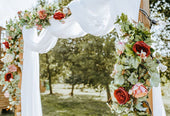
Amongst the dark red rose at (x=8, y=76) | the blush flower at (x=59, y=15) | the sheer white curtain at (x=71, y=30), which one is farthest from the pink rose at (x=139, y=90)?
the dark red rose at (x=8, y=76)

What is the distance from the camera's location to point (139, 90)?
123 centimetres

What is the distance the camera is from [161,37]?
220 inches

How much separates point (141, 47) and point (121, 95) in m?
0.39

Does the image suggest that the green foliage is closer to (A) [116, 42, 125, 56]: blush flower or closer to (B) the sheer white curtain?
(A) [116, 42, 125, 56]: blush flower

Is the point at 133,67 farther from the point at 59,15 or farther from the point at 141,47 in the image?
the point at 59,15

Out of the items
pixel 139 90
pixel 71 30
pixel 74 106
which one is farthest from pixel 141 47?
pixel 74 106

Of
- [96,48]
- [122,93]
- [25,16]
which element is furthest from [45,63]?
[122,93]

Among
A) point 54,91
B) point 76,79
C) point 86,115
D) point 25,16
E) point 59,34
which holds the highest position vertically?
point 25,16

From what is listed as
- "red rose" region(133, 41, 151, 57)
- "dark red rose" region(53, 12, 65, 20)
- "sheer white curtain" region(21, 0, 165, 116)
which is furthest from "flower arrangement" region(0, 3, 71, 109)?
"red rose" region(133, 41, 151, 57)

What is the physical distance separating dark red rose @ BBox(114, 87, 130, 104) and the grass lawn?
4914 mm

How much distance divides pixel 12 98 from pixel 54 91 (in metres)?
6.19

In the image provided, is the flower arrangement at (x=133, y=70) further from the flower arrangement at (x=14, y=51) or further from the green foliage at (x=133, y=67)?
the flower arrangement at (x=14, y=51)

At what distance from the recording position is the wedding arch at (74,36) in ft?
4.30

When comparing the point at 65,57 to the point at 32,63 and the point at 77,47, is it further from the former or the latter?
the point at 32,63
